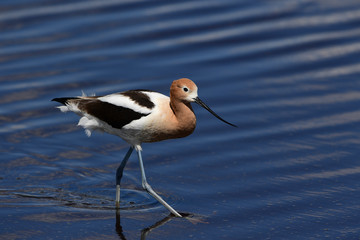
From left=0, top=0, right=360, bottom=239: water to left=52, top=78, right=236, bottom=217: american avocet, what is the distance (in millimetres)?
493

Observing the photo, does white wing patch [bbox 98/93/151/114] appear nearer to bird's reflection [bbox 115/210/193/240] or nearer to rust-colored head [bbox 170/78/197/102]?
rust-colored head [bbox 170/78/197/102]

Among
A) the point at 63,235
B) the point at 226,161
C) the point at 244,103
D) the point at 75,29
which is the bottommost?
the point at 63,235

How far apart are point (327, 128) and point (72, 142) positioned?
262cm

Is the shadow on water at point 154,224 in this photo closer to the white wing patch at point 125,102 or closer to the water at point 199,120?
the water at point 199,120

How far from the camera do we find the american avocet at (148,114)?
6.56m

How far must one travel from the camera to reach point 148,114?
6543 millimetres

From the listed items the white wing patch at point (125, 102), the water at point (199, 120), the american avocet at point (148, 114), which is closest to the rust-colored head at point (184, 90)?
the american avocet at point (148, 114)

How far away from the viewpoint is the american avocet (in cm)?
656

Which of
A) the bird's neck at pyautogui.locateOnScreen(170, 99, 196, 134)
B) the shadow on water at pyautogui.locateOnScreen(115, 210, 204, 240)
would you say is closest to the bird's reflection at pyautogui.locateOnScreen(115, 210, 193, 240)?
the shadow on water at pyautogui.locateOnScreen(115, 210, 204, 240)

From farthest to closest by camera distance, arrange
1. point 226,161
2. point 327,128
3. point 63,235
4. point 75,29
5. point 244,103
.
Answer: point 75,29
point 244,103
point 327,128
point 226,161
point 63,235

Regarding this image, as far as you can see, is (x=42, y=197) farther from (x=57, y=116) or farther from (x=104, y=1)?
(x=104, y=1)

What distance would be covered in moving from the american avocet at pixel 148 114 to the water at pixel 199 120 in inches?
19.4

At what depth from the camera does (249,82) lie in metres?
9.16

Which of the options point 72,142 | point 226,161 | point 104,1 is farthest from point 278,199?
point 104,1
